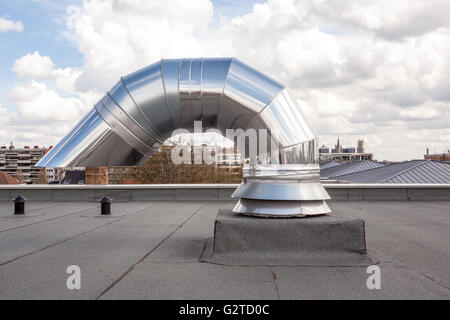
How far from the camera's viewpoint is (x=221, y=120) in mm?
7012

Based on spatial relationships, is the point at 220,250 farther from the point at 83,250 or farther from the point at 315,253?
the point at 83,250

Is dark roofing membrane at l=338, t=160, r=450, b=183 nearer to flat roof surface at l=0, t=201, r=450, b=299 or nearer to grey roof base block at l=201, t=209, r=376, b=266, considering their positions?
flat roof surface at l=0, t=201, r=450, b=299

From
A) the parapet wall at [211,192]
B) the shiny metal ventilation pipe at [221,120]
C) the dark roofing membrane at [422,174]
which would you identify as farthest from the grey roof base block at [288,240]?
the dark roofing membrane at [422,174]

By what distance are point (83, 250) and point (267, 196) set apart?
270 cm

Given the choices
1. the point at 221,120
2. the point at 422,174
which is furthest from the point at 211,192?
the point at 422,174

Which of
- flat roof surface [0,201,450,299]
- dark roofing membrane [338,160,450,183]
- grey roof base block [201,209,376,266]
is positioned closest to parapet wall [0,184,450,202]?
flat roof surface [0,201,450,299]

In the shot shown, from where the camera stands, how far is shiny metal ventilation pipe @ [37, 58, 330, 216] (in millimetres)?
5961

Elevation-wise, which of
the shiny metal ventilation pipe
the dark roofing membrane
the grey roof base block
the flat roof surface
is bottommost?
the flat roof surface

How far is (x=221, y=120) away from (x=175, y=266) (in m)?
2.67

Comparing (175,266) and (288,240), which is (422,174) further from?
(175,266)

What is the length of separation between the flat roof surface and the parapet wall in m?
4.98

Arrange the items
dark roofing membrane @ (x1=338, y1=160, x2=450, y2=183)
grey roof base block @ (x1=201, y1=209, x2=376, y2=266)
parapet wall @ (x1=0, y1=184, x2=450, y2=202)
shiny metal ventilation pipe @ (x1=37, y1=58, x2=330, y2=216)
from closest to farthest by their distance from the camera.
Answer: grey roof base block @ (x1=201, y1=209, x2=376, y2=266) < shiny metal ventilation pipe @ (x1=37, y1=58, x2=330, y2=216) < parapet wall @ (x1=0, y1=184, x2=450, y2=202) < dark roofing membrane @ (x1=338, y1=160, x2=450, y2=183)

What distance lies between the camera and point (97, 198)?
14.9 metres

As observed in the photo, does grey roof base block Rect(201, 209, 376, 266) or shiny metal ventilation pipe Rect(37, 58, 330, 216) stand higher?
shiny metal ventilation pipe Rect(37, 58, 330, 216)
